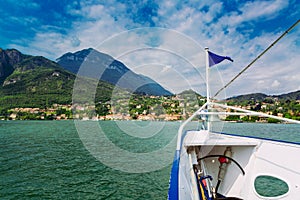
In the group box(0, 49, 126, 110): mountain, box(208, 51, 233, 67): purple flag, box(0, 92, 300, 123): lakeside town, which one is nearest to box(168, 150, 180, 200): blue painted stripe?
box(0, 92, 300, 123): lakeside town

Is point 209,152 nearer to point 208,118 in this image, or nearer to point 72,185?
point 208,118

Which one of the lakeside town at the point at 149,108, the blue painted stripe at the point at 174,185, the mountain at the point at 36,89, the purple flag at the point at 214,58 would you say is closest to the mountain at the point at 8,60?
the mountain at the point at 36,89

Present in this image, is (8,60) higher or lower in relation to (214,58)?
higher

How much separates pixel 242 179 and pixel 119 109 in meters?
4.21

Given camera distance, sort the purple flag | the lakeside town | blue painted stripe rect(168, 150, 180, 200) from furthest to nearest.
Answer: the lakeside town → the purple flag → blue painted stripe rect(168, 150, 180, 200)

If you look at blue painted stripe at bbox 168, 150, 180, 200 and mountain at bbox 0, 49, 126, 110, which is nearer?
blue painted stripe at bbox 168, 150, 180, 200

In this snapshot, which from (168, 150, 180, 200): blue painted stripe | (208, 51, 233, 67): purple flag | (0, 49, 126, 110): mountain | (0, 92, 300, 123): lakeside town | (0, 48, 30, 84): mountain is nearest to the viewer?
(168, 150, 180, 200): blue painted stripe

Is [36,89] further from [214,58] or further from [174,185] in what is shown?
[174,185]

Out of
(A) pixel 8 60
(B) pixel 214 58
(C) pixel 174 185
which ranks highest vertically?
(A) pixel 8 60

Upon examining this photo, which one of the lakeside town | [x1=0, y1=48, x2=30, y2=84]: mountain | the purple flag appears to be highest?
[x1=0, y1=48, x2=30, y2=84]: mountain

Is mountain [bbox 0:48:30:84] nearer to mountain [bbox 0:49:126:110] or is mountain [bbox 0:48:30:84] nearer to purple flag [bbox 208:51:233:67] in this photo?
mountain [bbox 0:49:126:110]

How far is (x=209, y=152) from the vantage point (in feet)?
15.5

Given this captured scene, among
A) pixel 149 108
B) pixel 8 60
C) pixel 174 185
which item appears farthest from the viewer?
pixel 8 60

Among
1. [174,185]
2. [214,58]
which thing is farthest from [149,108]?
[174,185]
